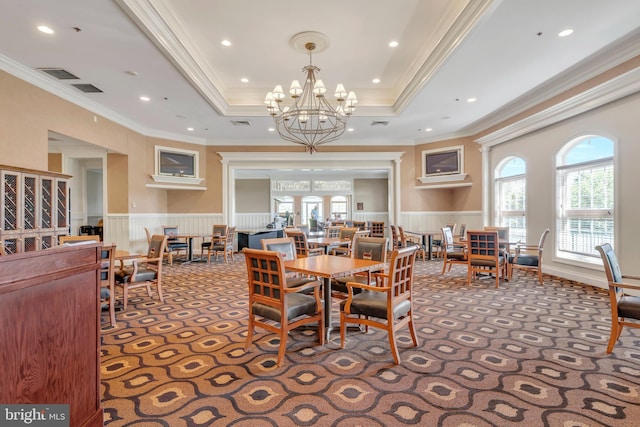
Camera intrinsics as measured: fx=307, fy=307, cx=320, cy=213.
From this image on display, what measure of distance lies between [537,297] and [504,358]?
8.38 ft

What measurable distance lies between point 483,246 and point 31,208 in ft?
24.2

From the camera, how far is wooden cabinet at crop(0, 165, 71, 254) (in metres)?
4.36

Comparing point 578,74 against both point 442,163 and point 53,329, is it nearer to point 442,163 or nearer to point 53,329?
point 442,163

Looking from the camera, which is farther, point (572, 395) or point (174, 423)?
point (572, 395)

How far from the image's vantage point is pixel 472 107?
6.98 metres

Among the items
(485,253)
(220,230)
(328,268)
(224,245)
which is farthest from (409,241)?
(328,268)

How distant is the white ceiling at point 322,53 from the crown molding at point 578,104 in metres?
0.36

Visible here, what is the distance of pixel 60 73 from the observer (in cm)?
513

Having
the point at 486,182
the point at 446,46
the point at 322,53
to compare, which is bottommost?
the point at 486,182

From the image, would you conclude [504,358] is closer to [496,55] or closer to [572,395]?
[572,395]

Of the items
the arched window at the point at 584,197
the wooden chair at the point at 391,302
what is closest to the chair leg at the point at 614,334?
the wooden chair at the point at 391,302

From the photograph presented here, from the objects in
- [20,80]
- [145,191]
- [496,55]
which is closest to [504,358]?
[496,55]

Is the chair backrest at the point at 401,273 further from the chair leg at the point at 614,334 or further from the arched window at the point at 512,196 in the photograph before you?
the arched window at the point at 512,196

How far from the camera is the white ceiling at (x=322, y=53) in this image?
3.76 metres
